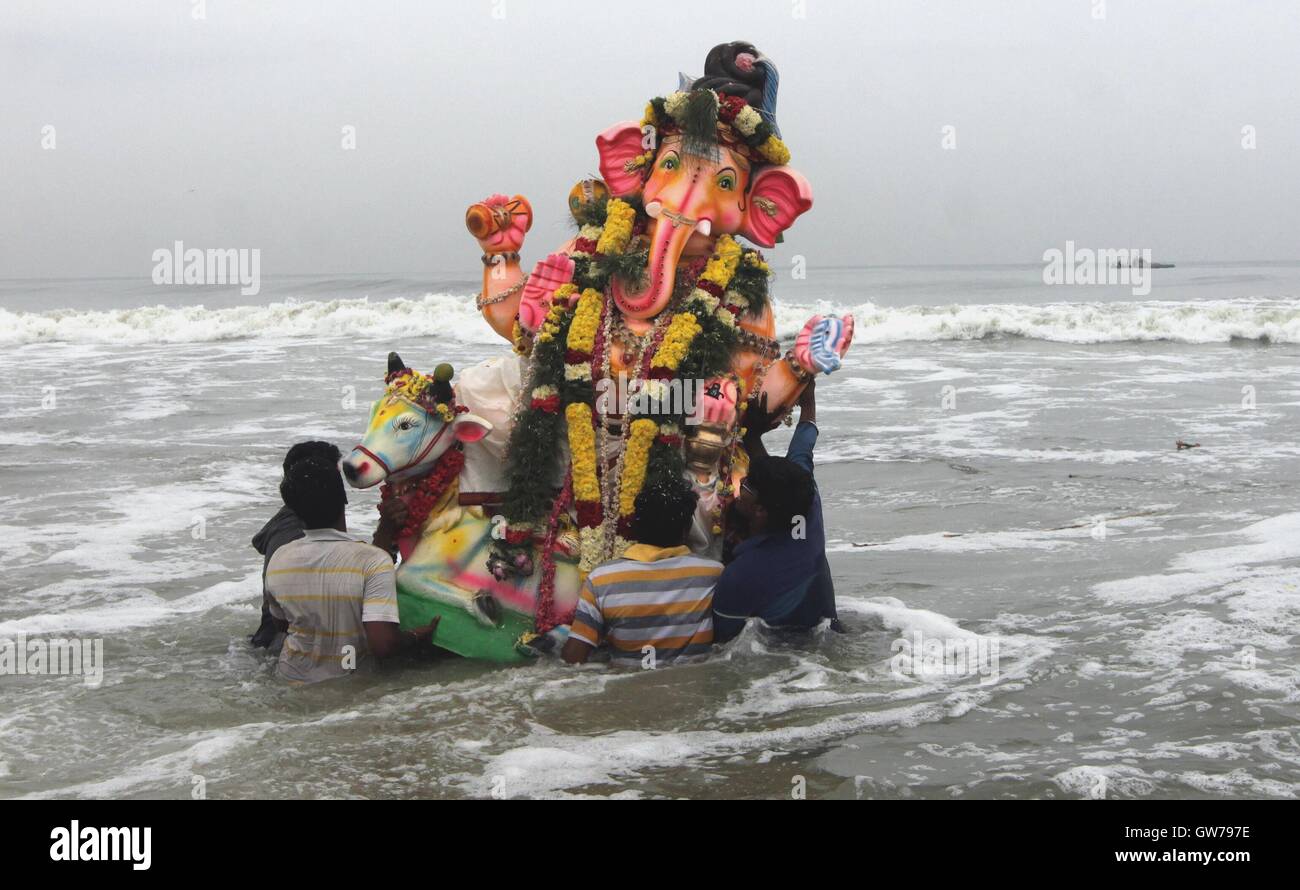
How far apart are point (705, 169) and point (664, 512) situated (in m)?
1.63

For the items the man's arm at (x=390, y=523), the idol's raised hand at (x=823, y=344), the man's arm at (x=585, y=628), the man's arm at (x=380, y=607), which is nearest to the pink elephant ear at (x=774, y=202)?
the idol's raised hand at (x=823, y=344)

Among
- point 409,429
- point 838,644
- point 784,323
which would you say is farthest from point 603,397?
point 784,323

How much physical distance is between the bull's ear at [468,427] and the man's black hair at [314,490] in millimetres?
566

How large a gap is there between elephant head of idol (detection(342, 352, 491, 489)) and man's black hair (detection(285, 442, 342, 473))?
0.09 meters

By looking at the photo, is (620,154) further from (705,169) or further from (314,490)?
(314,490)

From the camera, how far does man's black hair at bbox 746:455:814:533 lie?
5570mm

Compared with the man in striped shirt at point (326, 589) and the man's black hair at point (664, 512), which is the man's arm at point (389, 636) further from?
the man's black hair at point (664, 512)

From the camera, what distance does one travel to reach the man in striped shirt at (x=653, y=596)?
18.2ft

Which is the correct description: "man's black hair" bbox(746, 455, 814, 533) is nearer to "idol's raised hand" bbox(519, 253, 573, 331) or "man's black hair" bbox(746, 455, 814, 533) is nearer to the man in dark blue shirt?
the man in dark blue shirt

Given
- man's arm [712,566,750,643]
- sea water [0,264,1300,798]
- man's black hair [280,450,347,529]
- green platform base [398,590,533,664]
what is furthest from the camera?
green platform base [398,590,533,664]

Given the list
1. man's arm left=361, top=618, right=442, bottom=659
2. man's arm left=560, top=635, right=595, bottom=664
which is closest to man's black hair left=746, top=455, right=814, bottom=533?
man's arm left=560, top=635, right=595, bottom=664

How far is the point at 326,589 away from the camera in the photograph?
5.46 m

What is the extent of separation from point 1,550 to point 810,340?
5899 millimetres
